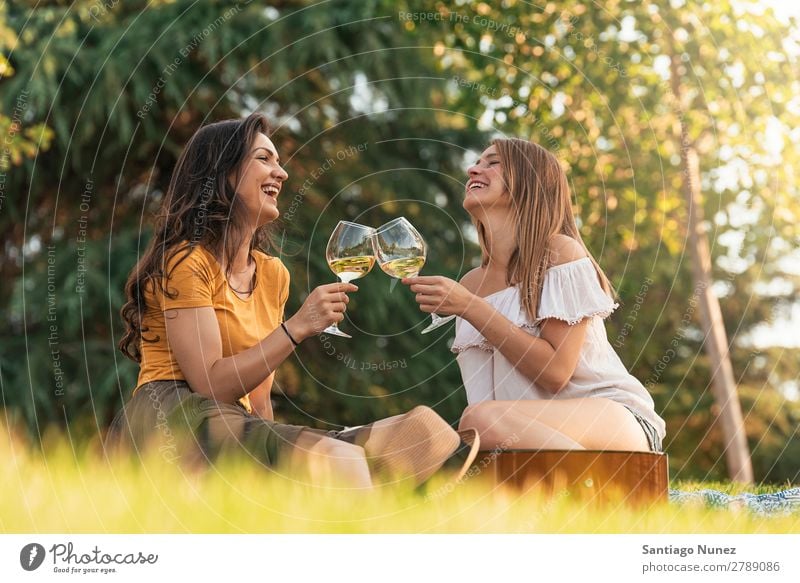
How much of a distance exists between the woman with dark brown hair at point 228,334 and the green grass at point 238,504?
0.39 feet

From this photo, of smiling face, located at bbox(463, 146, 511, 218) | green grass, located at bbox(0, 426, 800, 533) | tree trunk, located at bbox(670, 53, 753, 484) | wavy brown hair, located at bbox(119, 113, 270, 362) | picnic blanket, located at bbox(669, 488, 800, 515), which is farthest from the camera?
tree trunk, located at bbox(670, 53, 753, 484)

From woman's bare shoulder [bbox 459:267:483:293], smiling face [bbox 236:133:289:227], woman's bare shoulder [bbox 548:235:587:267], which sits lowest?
woman's bare shoulder [bbox 459:267:483:293]

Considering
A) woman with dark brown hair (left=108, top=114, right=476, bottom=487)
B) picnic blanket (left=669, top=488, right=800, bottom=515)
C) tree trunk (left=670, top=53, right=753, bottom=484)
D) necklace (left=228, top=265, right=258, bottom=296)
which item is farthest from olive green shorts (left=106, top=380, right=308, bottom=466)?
tree trunk (left=670, top=53, right=753, bottom=484)

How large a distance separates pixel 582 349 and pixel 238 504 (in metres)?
1.64

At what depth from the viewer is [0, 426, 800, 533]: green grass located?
3100 millimetres

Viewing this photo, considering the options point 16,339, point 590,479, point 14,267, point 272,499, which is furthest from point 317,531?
point 14,267

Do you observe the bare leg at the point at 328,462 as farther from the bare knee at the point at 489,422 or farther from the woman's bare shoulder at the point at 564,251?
the woman's bare shoulder at the point at 564,251

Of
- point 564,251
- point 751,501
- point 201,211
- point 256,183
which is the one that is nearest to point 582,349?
point 564,251

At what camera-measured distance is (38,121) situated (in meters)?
9.14

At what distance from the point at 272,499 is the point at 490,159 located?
1.82 m

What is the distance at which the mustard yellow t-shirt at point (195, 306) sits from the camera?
3740 millimetres

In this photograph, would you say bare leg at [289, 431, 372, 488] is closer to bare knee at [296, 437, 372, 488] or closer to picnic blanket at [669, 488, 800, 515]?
bare knee at [296, 437, 372, 488]

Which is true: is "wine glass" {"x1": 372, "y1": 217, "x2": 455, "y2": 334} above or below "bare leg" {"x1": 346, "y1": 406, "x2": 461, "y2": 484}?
above
